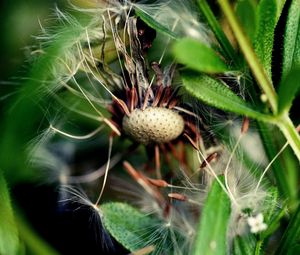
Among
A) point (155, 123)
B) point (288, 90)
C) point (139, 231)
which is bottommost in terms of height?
point (139, 231)

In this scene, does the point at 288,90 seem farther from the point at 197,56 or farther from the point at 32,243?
the point at 32,243

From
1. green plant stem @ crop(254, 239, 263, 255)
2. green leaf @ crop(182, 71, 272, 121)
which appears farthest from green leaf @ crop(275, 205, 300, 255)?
green leaf @ crop(182, 71, 272, 121)

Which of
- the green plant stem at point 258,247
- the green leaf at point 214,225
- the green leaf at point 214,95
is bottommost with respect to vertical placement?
the green plant stem at point 258,247

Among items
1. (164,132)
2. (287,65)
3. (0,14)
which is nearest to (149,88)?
(164,132)

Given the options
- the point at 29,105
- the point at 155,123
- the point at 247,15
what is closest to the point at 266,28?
the point at 247,15

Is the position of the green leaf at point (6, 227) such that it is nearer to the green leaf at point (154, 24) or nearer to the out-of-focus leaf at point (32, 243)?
the out-of-focus leaf at point (32, 243)

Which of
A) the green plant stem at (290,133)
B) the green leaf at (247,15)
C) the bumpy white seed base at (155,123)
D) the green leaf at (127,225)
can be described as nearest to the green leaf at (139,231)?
the green leaf at (127,225)

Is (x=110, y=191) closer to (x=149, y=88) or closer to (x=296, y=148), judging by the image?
(x=149, y=88)

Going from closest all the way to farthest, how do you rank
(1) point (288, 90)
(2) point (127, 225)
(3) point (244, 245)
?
(1) point (288, 90) → (3) point (244, 245) → (2) point (127, 225)
